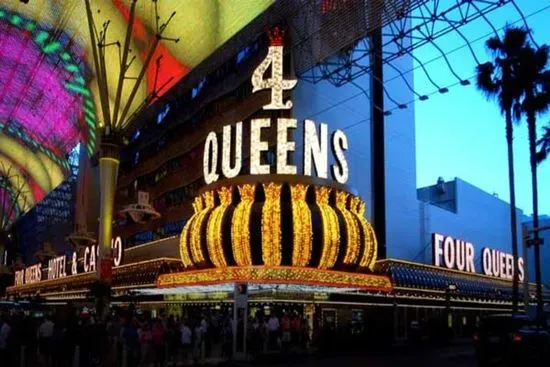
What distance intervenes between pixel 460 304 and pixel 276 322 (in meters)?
26.6

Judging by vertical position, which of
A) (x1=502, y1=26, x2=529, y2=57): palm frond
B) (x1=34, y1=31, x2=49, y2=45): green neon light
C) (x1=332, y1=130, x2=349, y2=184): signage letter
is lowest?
(x1=332, y1=130, x2=349, y2=184): signage letter

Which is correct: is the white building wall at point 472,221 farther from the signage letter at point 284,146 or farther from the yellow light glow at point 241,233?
the yellow light glow at point 241,233

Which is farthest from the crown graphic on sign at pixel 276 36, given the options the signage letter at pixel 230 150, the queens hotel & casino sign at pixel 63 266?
the queens hotel & casino sign at pixel 63 266

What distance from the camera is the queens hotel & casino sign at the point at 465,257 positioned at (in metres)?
49.0

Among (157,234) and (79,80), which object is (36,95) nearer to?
(79,80)

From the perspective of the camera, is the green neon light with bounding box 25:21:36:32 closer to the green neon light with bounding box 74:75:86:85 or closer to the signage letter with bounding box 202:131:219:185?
the green neon light with bounding box 74:75:86:85

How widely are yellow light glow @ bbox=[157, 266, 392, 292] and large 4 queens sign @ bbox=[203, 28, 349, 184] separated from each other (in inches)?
189

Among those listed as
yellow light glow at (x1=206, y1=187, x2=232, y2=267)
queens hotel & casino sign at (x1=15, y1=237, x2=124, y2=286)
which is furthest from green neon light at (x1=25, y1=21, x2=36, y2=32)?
yellow light glow at (x1=206, y1=187, x2=232, y2=267)

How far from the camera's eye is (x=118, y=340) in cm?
2339

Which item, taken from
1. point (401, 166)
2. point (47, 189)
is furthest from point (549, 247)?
point (47, 189)

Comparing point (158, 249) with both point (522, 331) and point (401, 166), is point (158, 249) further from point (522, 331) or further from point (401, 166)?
point (522, 331)

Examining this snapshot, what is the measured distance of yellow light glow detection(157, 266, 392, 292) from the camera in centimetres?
3072

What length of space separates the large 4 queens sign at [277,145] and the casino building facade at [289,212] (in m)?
0.06

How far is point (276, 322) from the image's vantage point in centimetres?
2945
